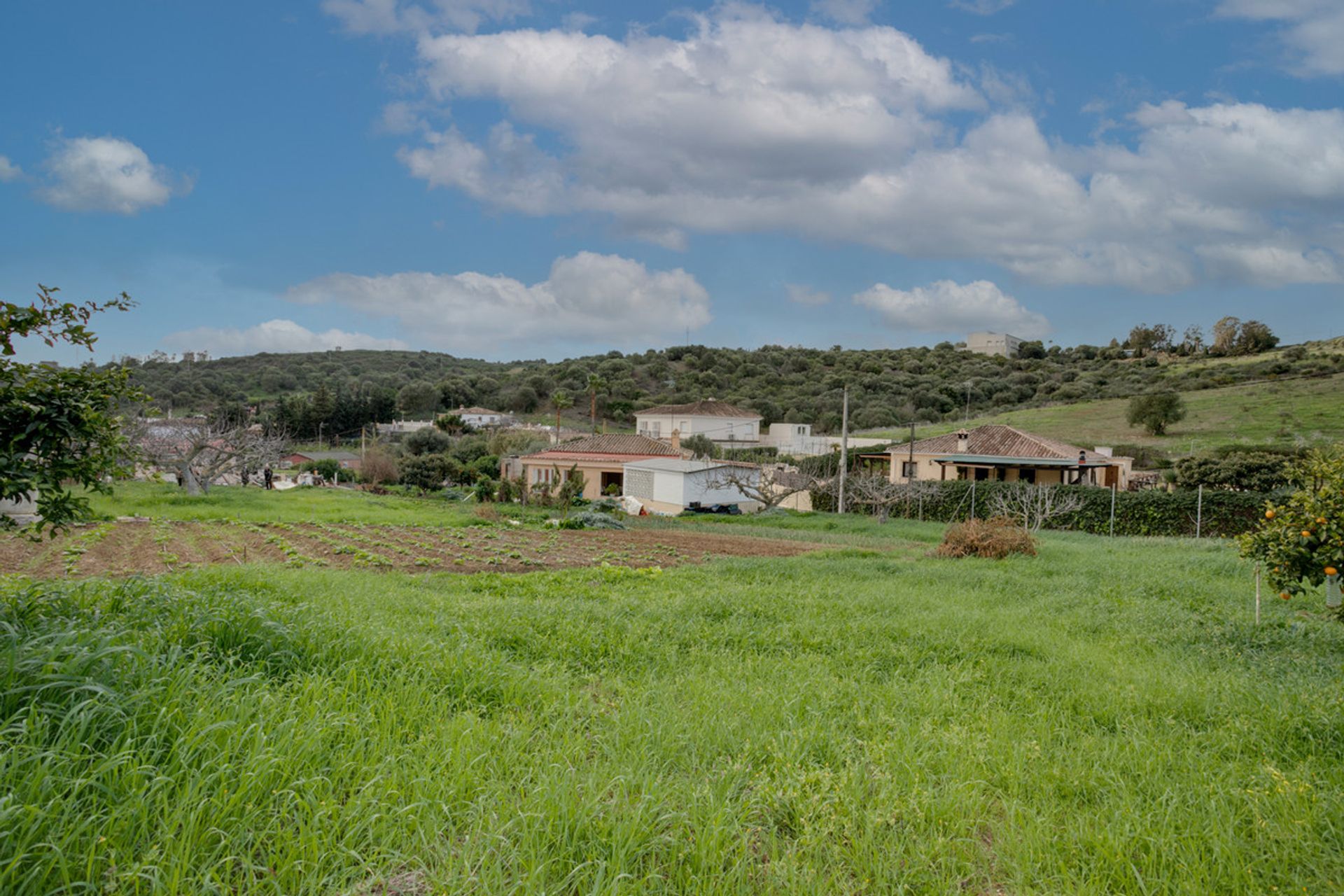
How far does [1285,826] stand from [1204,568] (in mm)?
12296

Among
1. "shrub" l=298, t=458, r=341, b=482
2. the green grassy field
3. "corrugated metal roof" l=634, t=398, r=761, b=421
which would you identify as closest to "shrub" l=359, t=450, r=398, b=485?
"shrub" l=298, t=458, r=341, b=482

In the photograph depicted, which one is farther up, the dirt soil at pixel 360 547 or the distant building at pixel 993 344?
the distant building at pixel 993 344

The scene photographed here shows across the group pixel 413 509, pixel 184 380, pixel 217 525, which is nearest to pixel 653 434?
pixel 413 509

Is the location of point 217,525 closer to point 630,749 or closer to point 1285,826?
point 630,749

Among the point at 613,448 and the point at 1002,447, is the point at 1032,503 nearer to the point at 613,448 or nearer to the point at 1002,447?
the point at 1002,447

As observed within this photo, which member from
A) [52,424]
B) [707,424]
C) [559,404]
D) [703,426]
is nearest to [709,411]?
[707,424]

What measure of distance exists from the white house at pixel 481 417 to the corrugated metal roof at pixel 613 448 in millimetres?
20905

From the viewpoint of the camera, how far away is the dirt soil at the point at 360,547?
43.2 feet

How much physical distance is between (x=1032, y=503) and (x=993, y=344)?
7213cm

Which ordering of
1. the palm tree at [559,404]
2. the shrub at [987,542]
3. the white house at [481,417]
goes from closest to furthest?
the shrub at [987,542] < the palm tree at [559,404] < the white house at [481,417]

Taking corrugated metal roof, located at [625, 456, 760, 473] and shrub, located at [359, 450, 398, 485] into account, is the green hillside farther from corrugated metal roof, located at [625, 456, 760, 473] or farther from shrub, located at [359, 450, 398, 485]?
corrugated metal roof, located at [625, 456, 760, 473]

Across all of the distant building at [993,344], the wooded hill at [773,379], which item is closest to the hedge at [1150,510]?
the wooded hill at [773,379]

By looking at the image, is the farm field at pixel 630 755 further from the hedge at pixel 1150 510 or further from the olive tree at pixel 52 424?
the hedge at pixel 1150 510

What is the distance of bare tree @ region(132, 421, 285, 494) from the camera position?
90.5ft
